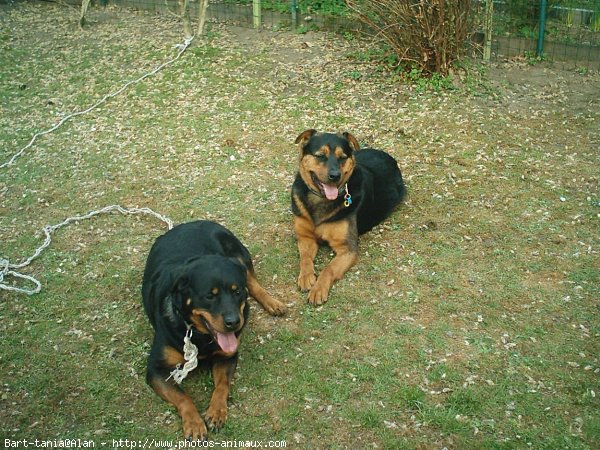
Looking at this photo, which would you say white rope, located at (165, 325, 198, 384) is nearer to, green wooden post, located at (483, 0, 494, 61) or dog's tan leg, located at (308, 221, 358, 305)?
dog's tan leg, located at (308, 221, 358, 305)

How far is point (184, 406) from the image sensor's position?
4184mm

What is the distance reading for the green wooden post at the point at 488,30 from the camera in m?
8.98

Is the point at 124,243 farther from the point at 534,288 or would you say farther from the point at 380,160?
the point at 534,288

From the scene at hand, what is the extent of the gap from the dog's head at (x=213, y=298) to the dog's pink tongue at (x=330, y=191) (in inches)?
70.0

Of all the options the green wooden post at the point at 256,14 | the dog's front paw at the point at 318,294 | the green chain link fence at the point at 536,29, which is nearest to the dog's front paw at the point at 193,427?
the dog's front paw at the point at 318,294

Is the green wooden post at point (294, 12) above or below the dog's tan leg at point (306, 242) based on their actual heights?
above

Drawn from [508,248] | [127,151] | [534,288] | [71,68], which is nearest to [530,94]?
[508,248]

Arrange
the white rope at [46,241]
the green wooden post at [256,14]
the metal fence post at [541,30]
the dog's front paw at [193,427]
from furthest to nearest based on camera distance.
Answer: the green wooden post at [256,14] → the metal fence post at [541,30] → the white rope at [46,241] → the dog's front paw at [193,427]

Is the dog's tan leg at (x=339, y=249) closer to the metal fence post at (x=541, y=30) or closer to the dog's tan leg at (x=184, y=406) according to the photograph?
the dog's tan leg at (x=184, y=406)

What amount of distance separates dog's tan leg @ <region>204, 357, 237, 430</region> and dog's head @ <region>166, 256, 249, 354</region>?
25cm

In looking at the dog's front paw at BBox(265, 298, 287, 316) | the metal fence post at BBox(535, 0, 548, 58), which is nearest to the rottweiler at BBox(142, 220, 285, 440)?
the dog's front paw at BBox(265, 298, 287, 316)

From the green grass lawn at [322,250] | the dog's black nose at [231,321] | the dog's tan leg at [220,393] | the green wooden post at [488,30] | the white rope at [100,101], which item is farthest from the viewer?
the green wooden post at [488,30]

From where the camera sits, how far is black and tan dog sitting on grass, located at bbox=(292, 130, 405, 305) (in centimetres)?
571

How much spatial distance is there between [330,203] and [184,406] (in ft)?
8.06
